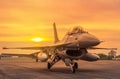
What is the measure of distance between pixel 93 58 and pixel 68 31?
416 cm

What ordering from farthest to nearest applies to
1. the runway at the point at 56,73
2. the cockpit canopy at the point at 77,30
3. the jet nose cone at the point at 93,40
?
the cockpit canopy at the point at 77,30
the jet nose cone at the point at 93,40
the runway at the point at 56,73

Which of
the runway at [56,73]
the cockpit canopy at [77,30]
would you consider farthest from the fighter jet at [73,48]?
the runway at [56,73]

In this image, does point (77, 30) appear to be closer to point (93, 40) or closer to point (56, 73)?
point (93, 40)

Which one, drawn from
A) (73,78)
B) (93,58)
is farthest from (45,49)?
(73,78)

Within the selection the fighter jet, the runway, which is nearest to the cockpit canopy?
the fighter jet

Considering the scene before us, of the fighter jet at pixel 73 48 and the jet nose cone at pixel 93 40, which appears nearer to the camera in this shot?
the jet nose cone at pixel 93 40

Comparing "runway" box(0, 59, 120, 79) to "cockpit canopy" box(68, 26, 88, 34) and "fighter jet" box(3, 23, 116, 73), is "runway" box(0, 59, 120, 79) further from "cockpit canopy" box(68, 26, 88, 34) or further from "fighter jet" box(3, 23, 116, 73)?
"cockpit canopy" box(68, 26, 88, 34)

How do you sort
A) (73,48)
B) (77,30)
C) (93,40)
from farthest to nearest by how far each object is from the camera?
(77,30)
(73,48)
(93,40)

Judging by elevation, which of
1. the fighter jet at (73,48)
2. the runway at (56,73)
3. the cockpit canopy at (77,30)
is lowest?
the runway at (56,73)

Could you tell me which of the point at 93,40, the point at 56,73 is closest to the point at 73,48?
the point at 93,40

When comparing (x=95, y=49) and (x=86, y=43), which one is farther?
(x=95, y=49)

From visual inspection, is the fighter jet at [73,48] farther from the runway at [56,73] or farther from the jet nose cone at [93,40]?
the runway at [56,73]

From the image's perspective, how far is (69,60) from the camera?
27609 mm

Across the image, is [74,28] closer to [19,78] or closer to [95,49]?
[95,49]
